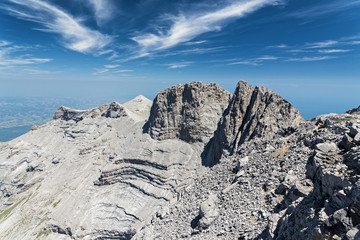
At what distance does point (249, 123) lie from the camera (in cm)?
6444

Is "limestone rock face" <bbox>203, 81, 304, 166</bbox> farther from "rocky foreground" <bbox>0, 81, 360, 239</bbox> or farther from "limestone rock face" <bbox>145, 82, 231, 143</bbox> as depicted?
"limestone rock face" <bbox>145, 82, 231, 143</bbox>

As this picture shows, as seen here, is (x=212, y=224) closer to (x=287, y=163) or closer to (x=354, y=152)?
(x=287, y=163)

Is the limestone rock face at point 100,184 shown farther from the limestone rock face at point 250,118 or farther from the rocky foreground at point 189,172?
the limestone rock face at point 250,118

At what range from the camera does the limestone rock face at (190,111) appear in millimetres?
91188

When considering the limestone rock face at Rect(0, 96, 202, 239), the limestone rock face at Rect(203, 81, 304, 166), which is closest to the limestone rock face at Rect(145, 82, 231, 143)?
the limestone rock face at Rect(0, 96, 202, 239)

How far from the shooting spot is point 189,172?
8306 cm

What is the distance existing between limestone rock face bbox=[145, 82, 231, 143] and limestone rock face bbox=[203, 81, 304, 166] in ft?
44.7

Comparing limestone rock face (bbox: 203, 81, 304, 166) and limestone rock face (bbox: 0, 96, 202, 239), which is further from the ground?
limestone rock face (bbox: 203, 81, 304, 166)

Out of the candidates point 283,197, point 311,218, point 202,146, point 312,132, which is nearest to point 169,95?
point 202,146

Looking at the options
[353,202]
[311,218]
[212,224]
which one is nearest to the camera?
[353,202]

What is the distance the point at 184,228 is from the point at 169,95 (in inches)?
2876

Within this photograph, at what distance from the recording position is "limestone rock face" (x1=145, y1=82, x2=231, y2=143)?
91.2m

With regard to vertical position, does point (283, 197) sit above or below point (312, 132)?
below

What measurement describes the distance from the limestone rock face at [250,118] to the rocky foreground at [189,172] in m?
0.33
